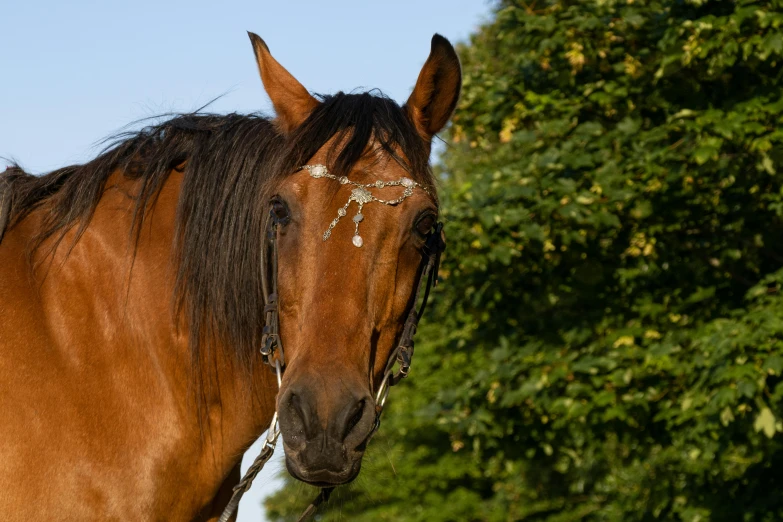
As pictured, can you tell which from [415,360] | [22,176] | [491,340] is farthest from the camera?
[415,360]

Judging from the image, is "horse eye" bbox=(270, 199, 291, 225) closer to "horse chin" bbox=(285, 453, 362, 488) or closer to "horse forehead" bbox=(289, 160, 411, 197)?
"horse forehead" bbox=(289, 160, 411, 197)

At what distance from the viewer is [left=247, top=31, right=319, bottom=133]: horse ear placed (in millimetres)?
3859

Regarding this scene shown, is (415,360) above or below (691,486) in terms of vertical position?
below

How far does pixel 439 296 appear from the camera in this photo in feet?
35.7

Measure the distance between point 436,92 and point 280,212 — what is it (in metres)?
0.84

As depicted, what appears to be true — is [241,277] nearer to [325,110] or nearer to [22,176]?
[325,110]

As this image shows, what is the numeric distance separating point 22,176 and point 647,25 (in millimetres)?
7232

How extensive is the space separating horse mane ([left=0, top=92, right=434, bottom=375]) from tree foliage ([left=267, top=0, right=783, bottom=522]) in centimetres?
489

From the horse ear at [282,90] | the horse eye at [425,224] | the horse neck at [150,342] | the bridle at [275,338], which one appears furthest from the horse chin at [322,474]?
the horse ear at [282,90]

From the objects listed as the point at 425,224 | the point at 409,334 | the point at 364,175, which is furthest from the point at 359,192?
the point at 409,334

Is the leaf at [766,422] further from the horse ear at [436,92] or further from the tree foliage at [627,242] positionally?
the horse ear at [436,92]

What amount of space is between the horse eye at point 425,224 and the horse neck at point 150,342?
→ 31.3 inches

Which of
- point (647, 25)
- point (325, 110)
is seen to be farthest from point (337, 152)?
point (647, 25)

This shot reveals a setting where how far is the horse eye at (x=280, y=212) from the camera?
3.57m
